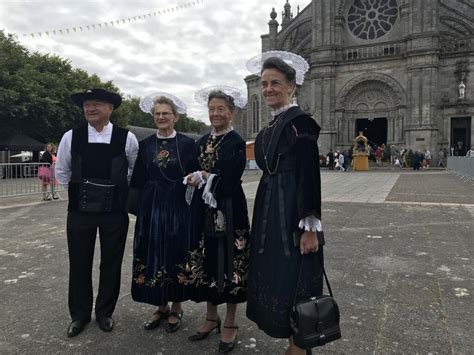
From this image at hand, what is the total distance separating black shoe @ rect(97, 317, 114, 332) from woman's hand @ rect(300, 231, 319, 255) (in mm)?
1832

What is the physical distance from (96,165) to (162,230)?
2.61 ft

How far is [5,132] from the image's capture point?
2408cm

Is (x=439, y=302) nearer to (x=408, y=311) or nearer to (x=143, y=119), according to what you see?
(x=408, y=311)

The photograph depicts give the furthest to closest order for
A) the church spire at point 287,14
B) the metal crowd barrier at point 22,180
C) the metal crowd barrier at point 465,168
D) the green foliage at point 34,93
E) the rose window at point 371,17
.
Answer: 1. the church spire at point 287,14
2. the rose window at point 371,17
3. the green foliage at point 34,93
4. the metal crowd barrier at point 465,168
5. the metal crowd barrier at point 22,180

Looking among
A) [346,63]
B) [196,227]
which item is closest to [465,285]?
[196,227]

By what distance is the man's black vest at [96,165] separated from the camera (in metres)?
3.26

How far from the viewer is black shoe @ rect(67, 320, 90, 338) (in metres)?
3.13

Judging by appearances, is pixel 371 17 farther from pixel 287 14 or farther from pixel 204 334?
pixel 204 334

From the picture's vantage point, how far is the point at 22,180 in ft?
39.5

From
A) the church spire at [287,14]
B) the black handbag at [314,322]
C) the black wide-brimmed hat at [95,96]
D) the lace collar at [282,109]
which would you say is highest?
the church spire at [287,14]

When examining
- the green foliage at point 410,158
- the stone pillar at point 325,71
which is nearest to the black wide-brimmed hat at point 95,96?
the green foliage at point 410,158

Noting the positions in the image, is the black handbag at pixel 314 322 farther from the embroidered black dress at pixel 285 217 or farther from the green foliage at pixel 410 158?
the green foliage at pixel 410 158

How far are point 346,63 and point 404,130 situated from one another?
24.8ft

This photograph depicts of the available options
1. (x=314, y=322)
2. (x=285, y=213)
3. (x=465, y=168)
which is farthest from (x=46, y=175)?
(x=465, y=168)
